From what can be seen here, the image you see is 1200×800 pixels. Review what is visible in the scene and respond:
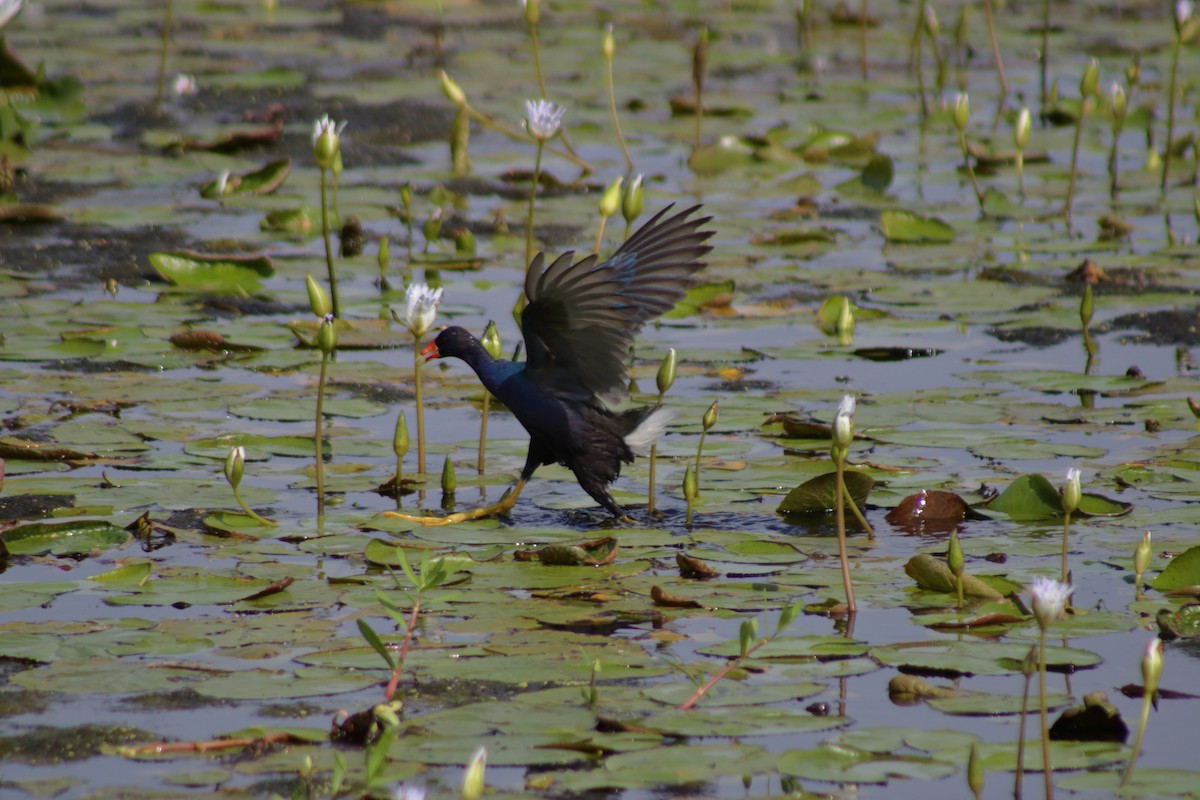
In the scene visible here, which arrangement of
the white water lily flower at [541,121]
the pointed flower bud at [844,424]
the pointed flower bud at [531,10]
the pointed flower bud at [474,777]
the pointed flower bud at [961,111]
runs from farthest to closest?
the pointed flower bud at [961,111], the pointed flower bud at [531,10], the white water lily flower at [541,121], the pointed flower bud at [844,424], the pointed flower bud at [474,777]

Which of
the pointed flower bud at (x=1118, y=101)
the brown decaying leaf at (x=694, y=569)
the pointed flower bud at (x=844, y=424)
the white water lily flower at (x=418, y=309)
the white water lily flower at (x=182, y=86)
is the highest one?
the white water lily flower at (x=182, y=86)

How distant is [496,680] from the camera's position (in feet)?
10.8

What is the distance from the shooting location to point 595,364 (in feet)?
15.5

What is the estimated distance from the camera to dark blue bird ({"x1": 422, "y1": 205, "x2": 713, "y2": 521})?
15.0 feet

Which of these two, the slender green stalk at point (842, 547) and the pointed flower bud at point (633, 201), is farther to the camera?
the pointed flower bud at point (633, 201)

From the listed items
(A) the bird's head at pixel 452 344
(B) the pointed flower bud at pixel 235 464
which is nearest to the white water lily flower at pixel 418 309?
(A) the bird's head at pixel 452 344

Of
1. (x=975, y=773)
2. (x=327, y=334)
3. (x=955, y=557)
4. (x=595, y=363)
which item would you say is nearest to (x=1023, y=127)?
(x=595, y=363)

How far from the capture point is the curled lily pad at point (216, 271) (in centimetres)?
686

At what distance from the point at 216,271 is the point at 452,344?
2281 mm

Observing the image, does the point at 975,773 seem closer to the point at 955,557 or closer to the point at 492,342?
the point at 955,557

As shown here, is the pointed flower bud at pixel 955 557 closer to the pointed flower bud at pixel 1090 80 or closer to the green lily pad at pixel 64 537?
the green lily pad at pixel 64 537

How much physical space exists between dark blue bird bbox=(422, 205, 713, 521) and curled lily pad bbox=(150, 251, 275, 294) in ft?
7.90

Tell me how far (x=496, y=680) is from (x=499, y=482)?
1646mm

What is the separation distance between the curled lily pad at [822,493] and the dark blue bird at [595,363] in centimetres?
43
